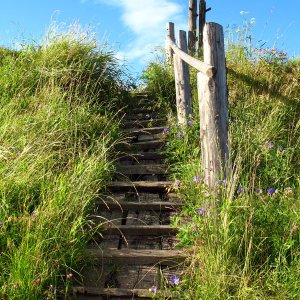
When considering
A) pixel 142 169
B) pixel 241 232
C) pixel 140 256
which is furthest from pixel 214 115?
pixel 142 169

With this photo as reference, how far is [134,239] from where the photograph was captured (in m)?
4.03

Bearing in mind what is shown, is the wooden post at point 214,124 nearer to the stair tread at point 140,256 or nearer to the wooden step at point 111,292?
the stair tread at point 140,256

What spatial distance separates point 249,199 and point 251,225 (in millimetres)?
491

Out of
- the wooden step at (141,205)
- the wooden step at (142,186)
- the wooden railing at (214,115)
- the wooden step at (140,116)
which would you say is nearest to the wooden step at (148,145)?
the wooden step at (140,116)

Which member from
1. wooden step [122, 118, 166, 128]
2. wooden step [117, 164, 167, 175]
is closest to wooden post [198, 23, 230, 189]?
wooden step [117, 164, 167, 175]

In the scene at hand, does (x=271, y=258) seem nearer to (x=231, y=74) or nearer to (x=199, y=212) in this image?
(x=199, y=212)

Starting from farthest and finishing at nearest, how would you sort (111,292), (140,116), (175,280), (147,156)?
(140,116) → (147,156) → (111,292) → (175,280)

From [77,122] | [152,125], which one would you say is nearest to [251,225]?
[77,122]

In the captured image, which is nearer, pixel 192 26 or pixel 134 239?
pixel 134 239

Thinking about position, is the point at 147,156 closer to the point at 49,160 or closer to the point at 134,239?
the point at 49,160

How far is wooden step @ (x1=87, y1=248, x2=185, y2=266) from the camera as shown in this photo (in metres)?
3.53

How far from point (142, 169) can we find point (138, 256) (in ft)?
6.57

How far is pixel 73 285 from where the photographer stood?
3.27 metres

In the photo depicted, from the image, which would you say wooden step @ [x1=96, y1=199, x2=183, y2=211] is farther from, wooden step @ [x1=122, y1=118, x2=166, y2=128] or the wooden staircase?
wooden step @ [x1=122, y1=118, x2=166, y2=128]
